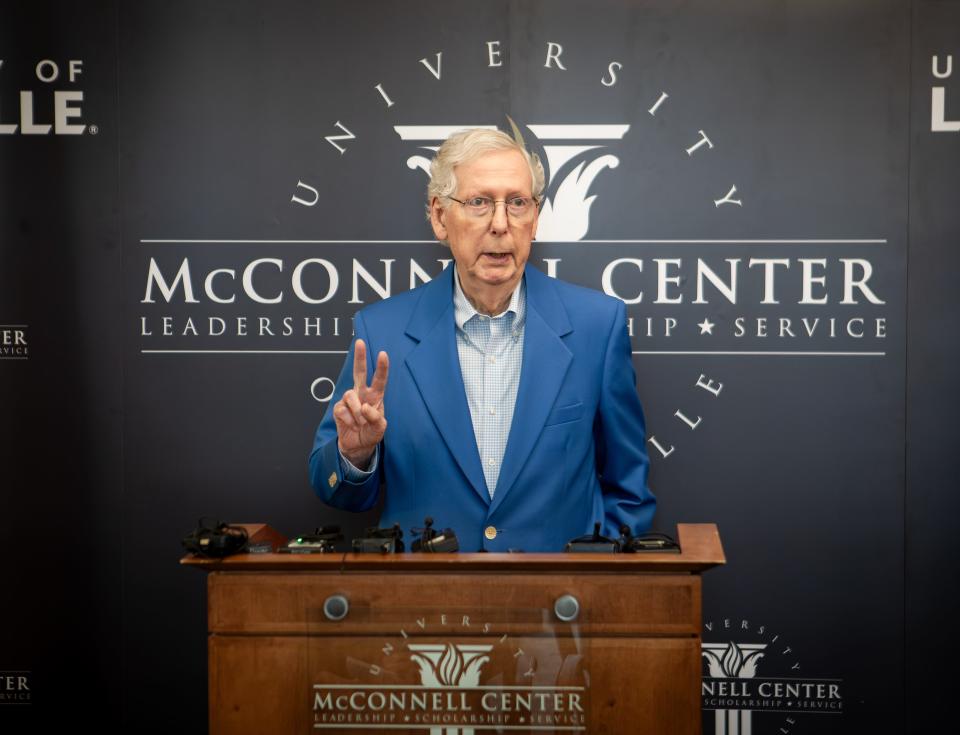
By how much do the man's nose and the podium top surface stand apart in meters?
1.03

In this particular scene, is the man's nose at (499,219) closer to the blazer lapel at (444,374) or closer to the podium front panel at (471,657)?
the blazer lapel at (444,374)

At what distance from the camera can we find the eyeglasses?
2.62 m

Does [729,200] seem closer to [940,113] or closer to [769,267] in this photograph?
[769,267]

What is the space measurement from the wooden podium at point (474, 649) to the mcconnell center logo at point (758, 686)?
1.69 m

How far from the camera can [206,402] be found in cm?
346

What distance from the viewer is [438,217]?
2.79 m

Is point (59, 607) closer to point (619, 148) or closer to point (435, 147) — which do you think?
point (435, 147)

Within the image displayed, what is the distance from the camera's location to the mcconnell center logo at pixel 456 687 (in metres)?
1.78

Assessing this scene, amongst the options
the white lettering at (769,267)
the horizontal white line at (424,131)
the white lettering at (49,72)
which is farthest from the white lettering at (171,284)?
the white lettering at (769,267)

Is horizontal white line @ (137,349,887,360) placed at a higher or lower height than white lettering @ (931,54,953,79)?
lower

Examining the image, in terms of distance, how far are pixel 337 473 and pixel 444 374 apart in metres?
0.45

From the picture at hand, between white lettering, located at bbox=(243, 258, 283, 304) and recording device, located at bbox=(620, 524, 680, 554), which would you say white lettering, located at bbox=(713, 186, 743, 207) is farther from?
recording device, located at bbox=(620, 524, 680, 554)

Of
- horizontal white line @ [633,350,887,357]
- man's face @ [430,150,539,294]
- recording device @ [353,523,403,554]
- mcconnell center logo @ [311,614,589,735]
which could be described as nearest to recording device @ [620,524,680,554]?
mcconnell center logo @ [311,614,589,735]

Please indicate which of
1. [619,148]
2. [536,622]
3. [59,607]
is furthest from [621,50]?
[59,607]
